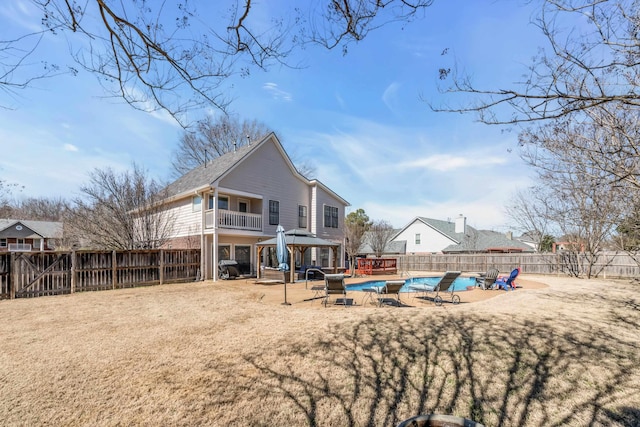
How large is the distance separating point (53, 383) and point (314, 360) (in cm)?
353

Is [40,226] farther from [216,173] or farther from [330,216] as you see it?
[330,216]

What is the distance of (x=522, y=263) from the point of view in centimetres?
2278

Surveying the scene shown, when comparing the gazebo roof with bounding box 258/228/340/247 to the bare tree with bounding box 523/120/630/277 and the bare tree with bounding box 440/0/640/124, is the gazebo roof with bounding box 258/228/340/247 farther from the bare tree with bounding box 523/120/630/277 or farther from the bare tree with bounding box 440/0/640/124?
the bare tree with bounding box 440/0/640/124

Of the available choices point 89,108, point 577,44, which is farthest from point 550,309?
point 89,108

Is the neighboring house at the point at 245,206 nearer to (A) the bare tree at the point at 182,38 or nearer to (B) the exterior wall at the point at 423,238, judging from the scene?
(A) the bare tree at the point at 182,38

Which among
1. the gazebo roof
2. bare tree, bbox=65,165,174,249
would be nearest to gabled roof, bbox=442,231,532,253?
the gazebo roof

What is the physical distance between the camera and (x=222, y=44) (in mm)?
4289

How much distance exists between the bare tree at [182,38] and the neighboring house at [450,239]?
127 ft

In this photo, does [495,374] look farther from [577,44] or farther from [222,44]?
[222,44]

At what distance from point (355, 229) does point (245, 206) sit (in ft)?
70.5

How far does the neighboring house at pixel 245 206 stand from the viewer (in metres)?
17.3

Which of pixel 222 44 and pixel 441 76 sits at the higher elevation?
pixel 222 44

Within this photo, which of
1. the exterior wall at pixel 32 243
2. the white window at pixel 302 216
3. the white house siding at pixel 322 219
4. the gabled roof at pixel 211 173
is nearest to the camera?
the gabled roof at pixel 211 173

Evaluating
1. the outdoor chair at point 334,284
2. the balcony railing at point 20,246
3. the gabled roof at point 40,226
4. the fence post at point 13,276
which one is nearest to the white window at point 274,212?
the outdoor chair at point 334,284
